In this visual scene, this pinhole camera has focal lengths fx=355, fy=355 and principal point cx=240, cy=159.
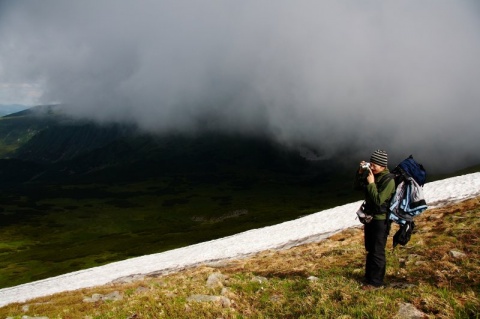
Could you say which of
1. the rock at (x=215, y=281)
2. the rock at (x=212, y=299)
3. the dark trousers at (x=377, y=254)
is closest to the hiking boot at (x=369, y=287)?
the dark trousers at (x=377, y=254)

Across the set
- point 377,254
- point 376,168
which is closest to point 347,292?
point 377,254

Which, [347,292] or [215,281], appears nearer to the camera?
[347,292]

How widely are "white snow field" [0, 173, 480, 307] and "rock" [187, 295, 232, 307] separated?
21.0 metres

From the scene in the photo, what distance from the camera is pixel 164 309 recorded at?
12.1 meters

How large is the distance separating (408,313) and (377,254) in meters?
3.15

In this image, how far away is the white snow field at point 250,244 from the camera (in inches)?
1399

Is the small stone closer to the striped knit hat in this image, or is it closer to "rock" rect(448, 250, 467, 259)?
the striped knit hat

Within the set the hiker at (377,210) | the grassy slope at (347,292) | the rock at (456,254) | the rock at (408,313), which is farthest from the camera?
the rock at (456,254)

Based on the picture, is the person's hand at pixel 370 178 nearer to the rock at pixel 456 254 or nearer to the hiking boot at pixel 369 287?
the hiking boot at pixel 369 287

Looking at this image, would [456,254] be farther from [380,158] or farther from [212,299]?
[212,299]

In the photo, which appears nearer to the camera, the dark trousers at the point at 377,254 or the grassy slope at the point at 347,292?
the grassy slope at the point at 347,292

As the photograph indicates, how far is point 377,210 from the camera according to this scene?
12.1m

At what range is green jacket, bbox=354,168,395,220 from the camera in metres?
11.7

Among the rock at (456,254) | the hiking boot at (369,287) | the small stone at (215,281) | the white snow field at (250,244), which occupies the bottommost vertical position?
the white snow field at (250,244)
